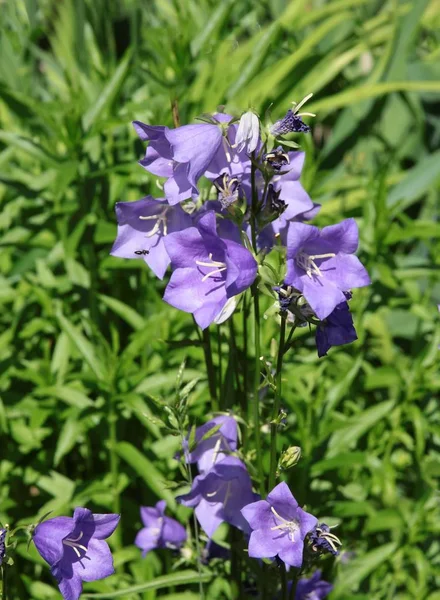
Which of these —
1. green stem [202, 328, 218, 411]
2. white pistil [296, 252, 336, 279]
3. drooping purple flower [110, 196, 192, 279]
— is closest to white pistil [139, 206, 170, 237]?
drooping purple flower [110, 196, 192, 279]

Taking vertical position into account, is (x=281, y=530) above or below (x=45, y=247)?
below

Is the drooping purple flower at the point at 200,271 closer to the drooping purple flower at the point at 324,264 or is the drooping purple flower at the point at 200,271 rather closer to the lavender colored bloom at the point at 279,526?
the drooping purple flower at the point at 324,264

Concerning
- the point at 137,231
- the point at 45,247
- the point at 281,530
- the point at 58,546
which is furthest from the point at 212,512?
the point at 45,247

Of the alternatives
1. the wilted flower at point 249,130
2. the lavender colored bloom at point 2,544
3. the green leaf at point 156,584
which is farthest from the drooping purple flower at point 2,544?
the wilted flower at point 249,130

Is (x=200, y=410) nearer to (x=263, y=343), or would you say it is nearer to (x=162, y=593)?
(x=263, y=343)

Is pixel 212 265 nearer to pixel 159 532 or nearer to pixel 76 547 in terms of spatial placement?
pixel 76 547

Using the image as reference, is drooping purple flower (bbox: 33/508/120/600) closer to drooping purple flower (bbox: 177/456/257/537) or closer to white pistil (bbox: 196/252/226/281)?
drooping purple flower (bbox: 177/456/257/537)
